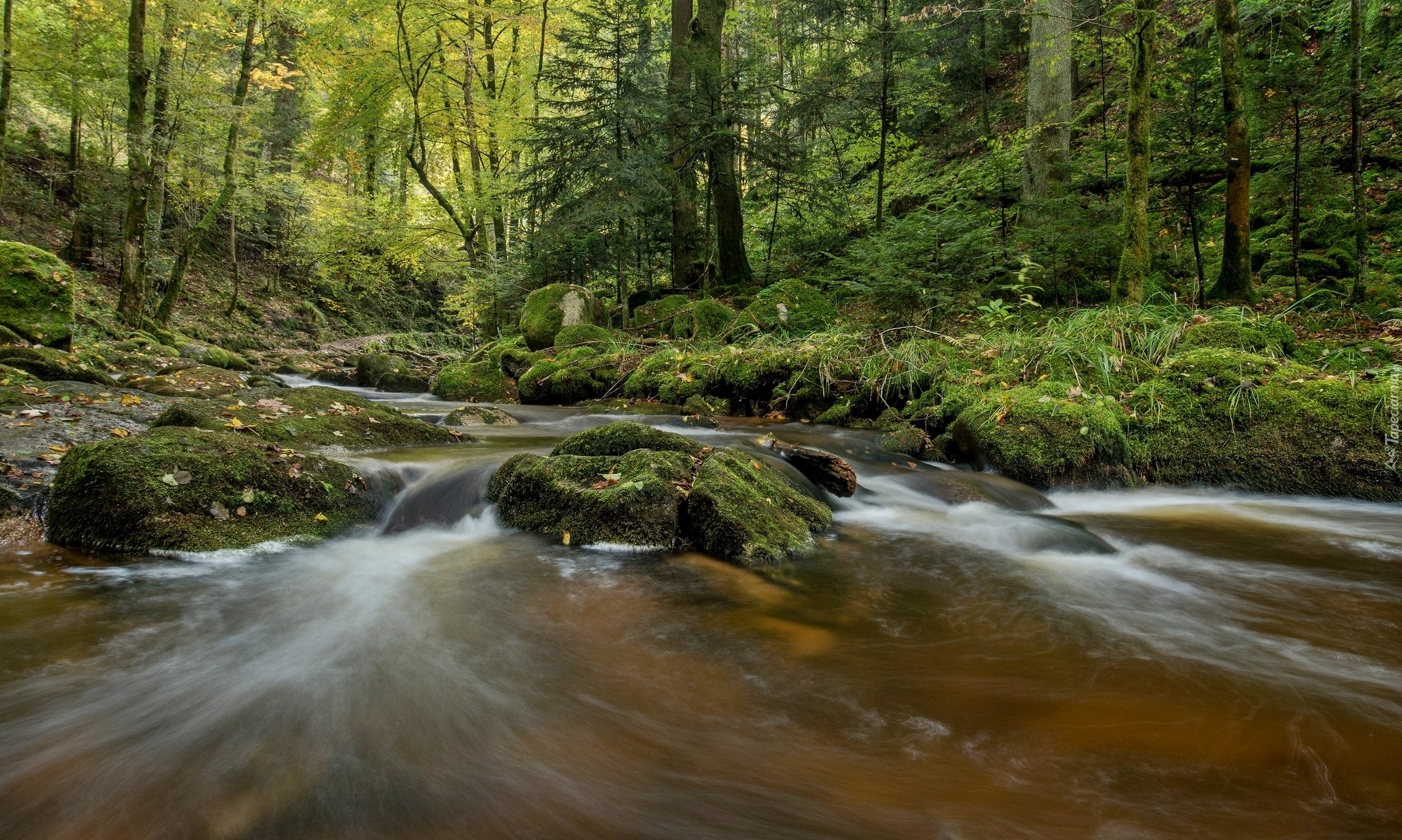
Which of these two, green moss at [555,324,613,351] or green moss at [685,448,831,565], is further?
green moss at [555,324,613,351]

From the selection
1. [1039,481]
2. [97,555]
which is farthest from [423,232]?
[1039,481]

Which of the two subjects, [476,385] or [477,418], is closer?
[477,418]

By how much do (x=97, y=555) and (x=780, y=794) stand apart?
12.4 feet

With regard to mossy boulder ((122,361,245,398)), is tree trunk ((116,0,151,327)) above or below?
above

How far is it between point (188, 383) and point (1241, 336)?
11.1 meters

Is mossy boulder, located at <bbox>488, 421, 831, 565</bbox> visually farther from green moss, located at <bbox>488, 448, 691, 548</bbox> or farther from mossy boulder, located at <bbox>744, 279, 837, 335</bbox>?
mossy boulder, located at <bbox>744, 279, 837, 335</bbox>

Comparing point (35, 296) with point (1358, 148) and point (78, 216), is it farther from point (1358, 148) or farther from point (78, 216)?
point (1358, 148)

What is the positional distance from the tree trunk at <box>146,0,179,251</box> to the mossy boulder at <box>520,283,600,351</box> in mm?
6907

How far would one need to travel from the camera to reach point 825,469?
17.0ft

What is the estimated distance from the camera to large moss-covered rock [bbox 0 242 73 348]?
861 cm

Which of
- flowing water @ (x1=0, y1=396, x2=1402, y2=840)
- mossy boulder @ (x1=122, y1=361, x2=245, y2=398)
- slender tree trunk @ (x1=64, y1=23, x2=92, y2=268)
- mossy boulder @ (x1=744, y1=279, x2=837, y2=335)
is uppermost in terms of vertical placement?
slender tree trunk @ (x1=64, y1=23, x2=92, y2=268)

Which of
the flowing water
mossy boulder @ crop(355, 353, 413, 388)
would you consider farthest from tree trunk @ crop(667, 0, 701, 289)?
the flowing water

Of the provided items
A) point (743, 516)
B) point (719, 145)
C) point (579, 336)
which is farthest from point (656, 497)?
point (719, 145)

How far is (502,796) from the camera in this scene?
6.15ft
